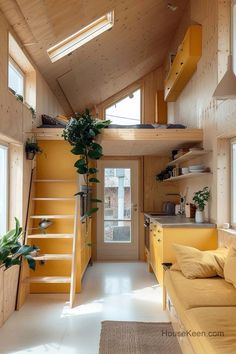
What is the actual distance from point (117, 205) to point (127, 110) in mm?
2216

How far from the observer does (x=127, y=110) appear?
6.83 meters

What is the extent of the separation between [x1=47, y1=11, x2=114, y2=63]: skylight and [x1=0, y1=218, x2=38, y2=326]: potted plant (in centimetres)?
237

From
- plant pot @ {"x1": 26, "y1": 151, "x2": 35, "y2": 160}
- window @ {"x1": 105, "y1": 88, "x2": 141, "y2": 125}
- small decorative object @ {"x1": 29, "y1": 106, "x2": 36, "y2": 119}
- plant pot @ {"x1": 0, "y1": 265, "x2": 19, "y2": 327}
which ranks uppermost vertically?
window @ {"x1": 105, "y1": 88, "x2": 141, "y2": 125}

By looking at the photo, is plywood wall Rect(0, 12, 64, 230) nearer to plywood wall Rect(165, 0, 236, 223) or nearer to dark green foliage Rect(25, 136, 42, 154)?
dark green foliage Rect(25, 136, 42, 154)

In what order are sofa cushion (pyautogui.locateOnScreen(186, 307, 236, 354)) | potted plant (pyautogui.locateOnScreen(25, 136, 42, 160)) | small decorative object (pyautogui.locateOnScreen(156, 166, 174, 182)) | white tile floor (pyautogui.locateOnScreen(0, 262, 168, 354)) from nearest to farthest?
sofa cushion (pyautogui.locateOnScreen(186, 307, 236, 354))
white tile floor (pyautogui.locateOnScreen(0, 262, 168, 354))
potted plant (pyautogui.locateOnScreen(25, 136, 42, 160))
small decorative object (pyautogui.locateOnScreen(156, 166, 174, 182))

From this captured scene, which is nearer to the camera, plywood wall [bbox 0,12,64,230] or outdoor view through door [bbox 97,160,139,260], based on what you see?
plywood wall [bbox 0,12,64,230]

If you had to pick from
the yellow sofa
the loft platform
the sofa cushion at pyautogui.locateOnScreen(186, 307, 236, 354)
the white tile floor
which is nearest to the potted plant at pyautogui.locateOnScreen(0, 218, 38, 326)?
the white tile floor

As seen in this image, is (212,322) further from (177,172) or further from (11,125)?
(177,172)

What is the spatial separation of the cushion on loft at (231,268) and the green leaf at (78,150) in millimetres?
2084

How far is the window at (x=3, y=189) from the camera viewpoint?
3.43 metres

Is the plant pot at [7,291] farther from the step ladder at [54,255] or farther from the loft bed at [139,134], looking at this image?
the loft bed at [139,134]

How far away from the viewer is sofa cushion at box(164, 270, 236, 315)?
227 centimetres

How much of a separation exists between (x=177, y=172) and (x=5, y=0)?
3470 millimetres

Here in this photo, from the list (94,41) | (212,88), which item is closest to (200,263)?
(212,88)
